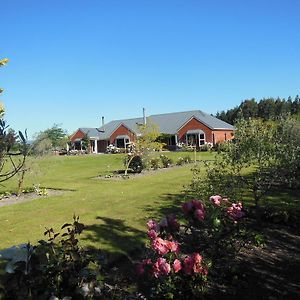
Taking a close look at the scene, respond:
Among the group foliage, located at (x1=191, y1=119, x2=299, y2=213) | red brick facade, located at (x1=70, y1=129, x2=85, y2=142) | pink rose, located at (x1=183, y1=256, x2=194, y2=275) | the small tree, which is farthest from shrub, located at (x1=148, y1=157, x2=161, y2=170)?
red brick facade, located at (x1=70, y1=129, x2=85, y2=142)

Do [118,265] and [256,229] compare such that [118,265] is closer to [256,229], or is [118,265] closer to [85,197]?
Answer: [256,229]

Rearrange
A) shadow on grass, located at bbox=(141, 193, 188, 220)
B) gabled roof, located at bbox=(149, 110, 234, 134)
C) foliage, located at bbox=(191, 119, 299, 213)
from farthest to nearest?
gabled roof, located at bbox=(149, 110, 234, 134)
shadow on grass, located at bbox=(141, 193, 188, 220)
foliage, located at bbox=(191, 119, 299, 213)

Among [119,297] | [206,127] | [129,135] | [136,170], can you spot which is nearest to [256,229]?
[119,297]

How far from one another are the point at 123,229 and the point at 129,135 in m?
52.5

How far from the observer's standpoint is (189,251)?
6016 millimetres

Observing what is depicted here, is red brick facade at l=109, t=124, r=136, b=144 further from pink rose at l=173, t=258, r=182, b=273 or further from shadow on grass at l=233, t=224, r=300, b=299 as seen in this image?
pink rose at l=173, t=258, r=182, b=273

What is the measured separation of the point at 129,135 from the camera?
61.4m

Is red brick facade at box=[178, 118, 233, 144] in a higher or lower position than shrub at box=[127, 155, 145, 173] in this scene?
higher

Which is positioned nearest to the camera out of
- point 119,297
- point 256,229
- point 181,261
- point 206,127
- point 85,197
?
point 119,297

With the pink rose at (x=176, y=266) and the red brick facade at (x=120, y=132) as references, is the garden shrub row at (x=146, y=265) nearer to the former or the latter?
the pink rose at (x=176, y=266)

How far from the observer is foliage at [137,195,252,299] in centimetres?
448

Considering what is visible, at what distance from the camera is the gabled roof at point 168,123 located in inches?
2231

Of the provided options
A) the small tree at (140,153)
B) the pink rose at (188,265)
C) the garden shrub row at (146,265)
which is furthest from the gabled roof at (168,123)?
the pink rose at (188,265)

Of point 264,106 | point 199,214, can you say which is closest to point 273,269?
point 199,214
